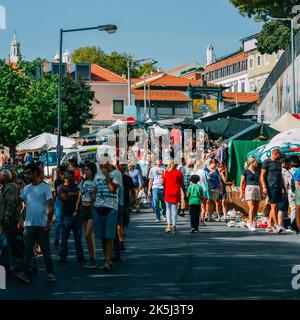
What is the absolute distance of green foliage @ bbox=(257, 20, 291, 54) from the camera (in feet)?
184

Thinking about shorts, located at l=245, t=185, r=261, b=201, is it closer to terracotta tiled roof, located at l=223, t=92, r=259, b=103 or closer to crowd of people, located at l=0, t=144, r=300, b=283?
crowd of people, located at l=0, t=144, r=300, b=283

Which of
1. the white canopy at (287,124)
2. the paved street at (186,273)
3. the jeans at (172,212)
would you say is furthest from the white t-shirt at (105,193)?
the white canopy at (287,124)

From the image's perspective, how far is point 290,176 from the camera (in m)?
21.8

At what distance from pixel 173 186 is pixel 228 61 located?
12748 centimetres

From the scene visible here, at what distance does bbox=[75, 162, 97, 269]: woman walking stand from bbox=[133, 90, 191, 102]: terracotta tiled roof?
100.0 meters

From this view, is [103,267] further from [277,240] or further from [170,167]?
[170,167]

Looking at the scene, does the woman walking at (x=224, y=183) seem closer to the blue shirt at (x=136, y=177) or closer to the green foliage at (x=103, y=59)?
the blue shirt at (x=136, y=177)

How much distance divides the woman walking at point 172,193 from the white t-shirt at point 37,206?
26.3 feet

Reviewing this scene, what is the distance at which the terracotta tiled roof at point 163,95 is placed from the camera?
116 meters

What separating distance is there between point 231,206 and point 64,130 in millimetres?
54397

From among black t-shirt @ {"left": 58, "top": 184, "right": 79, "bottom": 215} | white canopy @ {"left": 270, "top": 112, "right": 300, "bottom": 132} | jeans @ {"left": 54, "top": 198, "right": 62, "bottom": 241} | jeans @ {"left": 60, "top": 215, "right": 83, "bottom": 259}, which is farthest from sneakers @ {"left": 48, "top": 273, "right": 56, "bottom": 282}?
white canopy @ {"left": 270, "top": 112, "right": 300, "bottom": 132}

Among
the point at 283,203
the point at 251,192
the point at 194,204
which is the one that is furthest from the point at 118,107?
the point at 283,203

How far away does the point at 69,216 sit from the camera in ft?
51.3
